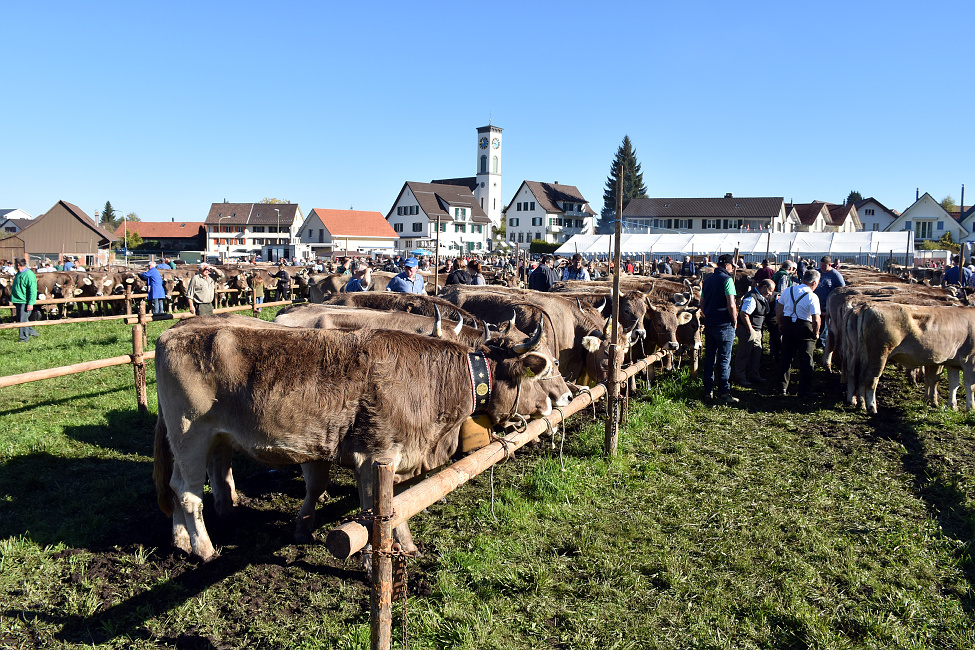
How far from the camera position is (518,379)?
5410 millimetres

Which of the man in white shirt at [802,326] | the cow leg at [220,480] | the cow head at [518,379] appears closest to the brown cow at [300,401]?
the cow head at [518,379]

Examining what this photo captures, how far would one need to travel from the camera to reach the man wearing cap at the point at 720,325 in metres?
9.47

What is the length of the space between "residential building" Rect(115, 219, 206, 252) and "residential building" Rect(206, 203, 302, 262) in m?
3.14

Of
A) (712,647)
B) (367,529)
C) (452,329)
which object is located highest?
(452,329)

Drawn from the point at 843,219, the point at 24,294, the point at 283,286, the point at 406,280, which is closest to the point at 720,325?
the point at 406,280

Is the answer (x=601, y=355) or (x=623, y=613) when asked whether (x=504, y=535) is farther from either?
(x=601, y=355)

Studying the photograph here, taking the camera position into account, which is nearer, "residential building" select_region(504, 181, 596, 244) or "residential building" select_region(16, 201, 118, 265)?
"residential building" select_region(16, 201, 118, 265)

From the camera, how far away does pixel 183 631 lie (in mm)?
4027

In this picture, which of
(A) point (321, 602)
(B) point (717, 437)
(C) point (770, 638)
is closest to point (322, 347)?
(A) point (321, 602)

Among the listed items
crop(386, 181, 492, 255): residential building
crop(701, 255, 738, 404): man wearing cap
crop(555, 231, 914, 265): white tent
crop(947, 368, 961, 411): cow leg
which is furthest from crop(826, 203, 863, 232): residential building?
crop(701, 255, 738, 404): man wearing cap

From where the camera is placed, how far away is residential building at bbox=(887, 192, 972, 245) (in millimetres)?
61469

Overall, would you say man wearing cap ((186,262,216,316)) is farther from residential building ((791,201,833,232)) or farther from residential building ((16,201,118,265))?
residential building ((791,201,833,232))

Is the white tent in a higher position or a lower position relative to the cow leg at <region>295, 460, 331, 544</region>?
higher

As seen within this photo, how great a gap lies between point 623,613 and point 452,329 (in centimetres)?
373
